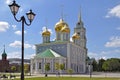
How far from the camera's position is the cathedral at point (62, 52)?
282 feet

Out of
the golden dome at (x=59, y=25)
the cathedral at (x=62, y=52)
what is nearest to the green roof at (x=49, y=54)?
the cathedral at (x=62, y=52)

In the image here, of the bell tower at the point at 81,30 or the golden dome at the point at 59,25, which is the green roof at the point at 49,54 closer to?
the golden dome at the point at 59,25

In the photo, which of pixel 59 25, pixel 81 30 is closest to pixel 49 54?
pixel 59 25

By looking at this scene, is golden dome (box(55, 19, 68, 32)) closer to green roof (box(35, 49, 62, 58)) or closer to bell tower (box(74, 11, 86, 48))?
green roof (box(35, 49, 62, 58))

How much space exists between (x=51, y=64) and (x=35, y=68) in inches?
214

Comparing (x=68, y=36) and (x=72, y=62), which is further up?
(x=68, y=36)

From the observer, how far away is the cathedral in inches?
3386

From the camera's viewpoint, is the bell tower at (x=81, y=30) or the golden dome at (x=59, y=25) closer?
the golden dome at (x=59, y=25)

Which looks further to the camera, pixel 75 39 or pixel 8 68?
pixel 8 68

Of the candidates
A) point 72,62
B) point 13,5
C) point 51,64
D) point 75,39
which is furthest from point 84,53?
point 13,5

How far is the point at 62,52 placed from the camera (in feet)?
301

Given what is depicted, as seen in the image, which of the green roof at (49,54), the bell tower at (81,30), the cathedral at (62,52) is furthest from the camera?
the bell tower at (81,30)

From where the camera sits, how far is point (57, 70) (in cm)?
8500

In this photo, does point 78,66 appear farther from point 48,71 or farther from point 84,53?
point 48,71
